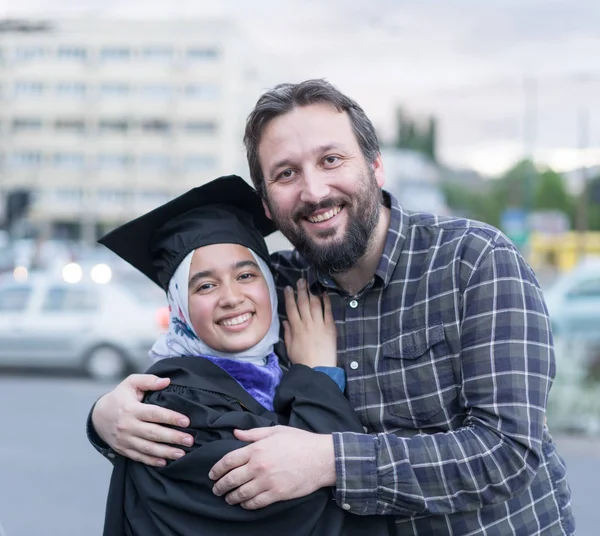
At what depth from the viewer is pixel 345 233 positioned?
7.22ft

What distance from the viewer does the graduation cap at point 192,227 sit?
2.36 metres

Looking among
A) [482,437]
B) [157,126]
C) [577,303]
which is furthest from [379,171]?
[157,126]

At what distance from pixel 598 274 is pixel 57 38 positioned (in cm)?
5723

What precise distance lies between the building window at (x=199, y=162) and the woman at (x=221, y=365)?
2268 inches

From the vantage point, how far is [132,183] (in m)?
60.6

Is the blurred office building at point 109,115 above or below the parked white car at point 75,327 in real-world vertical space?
above

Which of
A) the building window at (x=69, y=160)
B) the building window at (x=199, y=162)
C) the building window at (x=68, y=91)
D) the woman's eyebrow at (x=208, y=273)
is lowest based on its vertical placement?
the woman's eyebrow at (x=208, y=273)

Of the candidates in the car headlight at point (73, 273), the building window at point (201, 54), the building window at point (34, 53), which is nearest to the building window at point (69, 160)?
the building window at point (34, 53)

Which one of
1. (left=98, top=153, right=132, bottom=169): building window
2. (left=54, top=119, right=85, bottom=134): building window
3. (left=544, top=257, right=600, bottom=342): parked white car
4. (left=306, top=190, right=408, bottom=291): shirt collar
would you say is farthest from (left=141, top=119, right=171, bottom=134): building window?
(left=306, top=190, right=408, bottom=291): shirt collar

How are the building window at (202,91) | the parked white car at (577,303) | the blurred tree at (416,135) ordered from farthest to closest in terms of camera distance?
the blurred tree at (416,135) → the building window at (202,91) → the parked white car at (577,303)

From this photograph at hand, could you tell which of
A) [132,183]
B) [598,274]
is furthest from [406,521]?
[132,183]

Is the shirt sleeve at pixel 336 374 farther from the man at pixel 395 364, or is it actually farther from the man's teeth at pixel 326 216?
the man's teeth at pixel 326 216

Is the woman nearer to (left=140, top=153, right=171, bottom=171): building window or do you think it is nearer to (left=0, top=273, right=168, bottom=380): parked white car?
(left=0, top=273, right=168, bottom=380): parked white car

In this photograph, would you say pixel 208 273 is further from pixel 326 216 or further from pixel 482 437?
pixel 482 437
